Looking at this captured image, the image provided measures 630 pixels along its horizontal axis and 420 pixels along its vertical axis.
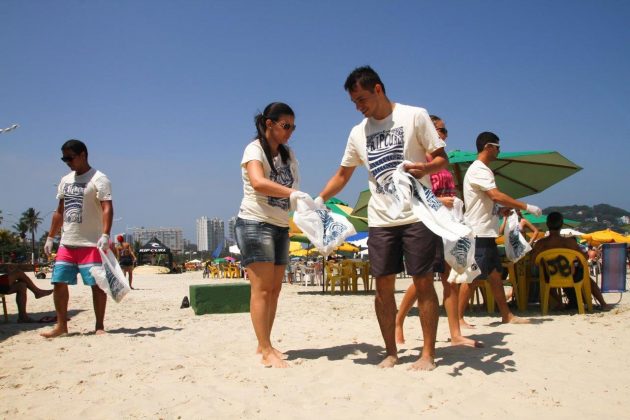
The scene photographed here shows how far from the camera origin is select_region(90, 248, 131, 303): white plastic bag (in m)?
5.13

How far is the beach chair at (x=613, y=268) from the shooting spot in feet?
24.4

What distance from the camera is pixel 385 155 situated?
348 cm

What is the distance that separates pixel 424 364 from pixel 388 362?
26cm

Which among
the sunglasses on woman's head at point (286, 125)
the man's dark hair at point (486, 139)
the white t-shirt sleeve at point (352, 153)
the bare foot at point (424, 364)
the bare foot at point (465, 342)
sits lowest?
the bare foot at point (465, 342)

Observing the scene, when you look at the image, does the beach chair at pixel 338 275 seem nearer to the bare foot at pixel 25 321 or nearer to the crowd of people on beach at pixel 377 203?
the bare foot at pixel 25 321

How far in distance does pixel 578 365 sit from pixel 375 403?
1.64 m

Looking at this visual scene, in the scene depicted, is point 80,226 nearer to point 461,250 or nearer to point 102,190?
point 102,190

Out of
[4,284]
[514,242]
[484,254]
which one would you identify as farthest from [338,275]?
[484,254]

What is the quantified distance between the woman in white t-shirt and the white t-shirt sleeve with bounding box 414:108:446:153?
39.1 inches

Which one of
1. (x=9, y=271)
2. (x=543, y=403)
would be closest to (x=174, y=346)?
(x=543, y=403)

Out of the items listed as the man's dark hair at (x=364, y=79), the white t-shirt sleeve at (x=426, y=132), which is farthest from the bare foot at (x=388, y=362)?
the man's dark hair at (x=364, y=79)

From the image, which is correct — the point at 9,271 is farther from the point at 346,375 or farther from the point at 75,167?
the point at 346,375

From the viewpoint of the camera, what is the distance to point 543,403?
8.51 ft

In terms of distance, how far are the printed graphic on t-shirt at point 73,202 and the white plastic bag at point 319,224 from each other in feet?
9.23
